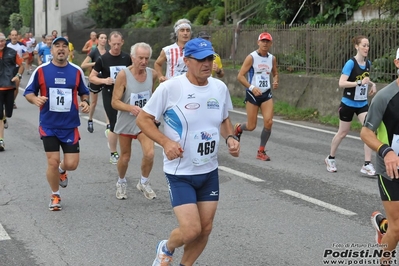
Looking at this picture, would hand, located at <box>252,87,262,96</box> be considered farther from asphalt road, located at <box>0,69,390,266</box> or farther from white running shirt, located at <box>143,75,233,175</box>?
white running shirt, located at <box>143,75,233,175</box>

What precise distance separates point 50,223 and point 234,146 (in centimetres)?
284

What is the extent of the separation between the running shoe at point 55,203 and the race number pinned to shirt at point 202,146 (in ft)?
10.4

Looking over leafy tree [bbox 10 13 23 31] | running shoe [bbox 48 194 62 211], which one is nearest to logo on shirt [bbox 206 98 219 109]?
running shoe [bbox 48 194 62 211]

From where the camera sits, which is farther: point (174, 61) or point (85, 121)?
point (85, 121)

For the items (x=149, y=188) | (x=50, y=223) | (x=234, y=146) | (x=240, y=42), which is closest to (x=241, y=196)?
(x=149, y=188)

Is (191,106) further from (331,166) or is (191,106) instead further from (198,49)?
(331,166)

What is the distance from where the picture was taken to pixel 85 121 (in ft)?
53.5

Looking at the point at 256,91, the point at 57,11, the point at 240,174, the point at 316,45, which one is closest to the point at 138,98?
the point at 240,174

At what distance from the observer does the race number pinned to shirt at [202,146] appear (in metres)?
5.52

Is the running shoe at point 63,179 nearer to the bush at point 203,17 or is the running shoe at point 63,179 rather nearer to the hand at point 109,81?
the hand at point 109,81

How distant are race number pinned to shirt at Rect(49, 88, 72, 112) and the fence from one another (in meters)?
9.12

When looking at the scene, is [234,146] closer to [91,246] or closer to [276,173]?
[91,246]

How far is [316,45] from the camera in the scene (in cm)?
1825

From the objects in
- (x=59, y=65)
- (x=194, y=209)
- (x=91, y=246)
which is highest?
(x=59, y=65)
